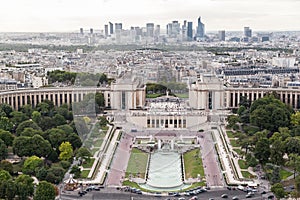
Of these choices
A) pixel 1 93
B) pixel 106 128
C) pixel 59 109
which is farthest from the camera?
pixel 1 93

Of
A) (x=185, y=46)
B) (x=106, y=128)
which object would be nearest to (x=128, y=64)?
(x=185, y=46)

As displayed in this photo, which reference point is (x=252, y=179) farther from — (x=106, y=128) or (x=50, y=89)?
(x=50, y=89)

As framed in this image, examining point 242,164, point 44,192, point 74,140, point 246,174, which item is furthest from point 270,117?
point 44,192

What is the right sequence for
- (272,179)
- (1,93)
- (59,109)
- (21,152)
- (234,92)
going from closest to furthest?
(272,179)
(21,152)
(59,109)
(1,93)
(234,92)

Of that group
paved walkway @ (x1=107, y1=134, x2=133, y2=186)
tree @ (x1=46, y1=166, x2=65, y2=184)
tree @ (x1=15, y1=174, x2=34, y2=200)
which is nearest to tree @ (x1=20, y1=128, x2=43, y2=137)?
paved walkway @ (x1=107, y1=134, x2=133, y2=186)

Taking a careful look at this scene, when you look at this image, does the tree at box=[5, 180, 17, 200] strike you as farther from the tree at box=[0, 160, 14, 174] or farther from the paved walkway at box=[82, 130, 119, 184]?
the paved walkway at box=[82, 130, 119, 184]

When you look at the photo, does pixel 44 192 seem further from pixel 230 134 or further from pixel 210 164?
pixel 230 134
